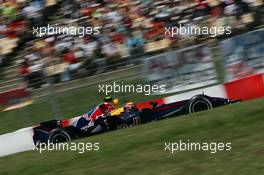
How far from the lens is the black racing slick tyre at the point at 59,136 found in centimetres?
1013

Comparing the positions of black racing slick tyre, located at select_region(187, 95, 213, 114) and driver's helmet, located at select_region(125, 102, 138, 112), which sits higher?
driver's helmet, located at select_region(125, 102, 138, 112)

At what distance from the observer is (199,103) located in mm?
10180

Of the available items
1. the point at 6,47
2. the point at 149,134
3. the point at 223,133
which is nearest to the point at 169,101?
the point at 149,134

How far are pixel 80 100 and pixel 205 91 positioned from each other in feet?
8.54

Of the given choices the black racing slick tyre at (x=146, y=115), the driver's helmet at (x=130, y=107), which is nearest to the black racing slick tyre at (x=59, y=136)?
the driver's helmet at (x=130, y=107)

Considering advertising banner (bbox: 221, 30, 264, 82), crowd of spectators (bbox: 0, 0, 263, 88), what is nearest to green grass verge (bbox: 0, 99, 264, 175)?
advertising banner (bbox: 221, 30, 264, 82)

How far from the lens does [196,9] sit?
1334 cm

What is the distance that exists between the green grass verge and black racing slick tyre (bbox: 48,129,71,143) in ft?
5.83

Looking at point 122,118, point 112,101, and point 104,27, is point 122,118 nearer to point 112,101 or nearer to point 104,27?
point 112,101

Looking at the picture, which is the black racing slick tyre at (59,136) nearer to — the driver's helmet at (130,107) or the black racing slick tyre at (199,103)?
the driver's helmet at (130,107)

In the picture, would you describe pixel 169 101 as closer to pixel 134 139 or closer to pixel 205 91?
pixel 205 91

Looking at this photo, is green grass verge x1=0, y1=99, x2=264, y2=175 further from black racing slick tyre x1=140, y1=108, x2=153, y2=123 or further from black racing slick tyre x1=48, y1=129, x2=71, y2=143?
black racing slick tyre x1=48, y1=129, x2=71, y2=143

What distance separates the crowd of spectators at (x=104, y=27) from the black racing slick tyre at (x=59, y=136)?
5.77ft

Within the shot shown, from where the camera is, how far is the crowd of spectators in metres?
12.4
